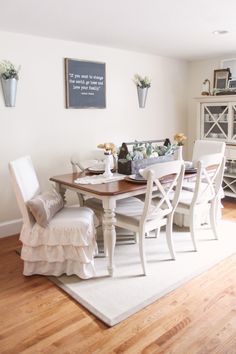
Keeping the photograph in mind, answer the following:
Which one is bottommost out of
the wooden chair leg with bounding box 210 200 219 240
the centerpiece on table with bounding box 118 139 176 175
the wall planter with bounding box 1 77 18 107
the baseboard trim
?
the baseboard trim

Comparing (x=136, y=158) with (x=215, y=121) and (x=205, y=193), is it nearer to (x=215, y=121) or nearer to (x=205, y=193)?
(x=205, y=193)

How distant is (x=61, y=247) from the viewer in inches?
98.7

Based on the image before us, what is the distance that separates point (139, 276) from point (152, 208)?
0.56 m

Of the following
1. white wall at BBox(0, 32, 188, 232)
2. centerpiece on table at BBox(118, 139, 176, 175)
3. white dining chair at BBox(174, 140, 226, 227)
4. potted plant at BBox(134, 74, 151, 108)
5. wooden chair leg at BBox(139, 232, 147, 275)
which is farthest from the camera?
potted plant at BBox(134, 74, 151, 108)

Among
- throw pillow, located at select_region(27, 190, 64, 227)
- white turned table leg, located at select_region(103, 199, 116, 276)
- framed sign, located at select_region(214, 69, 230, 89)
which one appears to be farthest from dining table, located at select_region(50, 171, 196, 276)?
framed sign, located at select_region(214, 69, 230, 89)

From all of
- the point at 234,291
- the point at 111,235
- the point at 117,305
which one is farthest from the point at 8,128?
the point at 234,291

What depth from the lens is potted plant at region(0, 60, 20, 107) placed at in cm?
312

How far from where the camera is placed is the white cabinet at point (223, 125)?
14.6 feet

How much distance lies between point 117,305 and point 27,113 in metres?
2.21

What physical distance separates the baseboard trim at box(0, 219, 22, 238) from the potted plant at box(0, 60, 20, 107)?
1.25 m

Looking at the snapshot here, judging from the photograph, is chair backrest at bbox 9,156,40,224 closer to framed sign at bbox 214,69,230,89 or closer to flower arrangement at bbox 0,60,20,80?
flower arrangement at bbox 0,60,20,80

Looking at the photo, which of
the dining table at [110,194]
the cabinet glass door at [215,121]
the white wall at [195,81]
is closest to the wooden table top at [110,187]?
the dining table at [110,194]

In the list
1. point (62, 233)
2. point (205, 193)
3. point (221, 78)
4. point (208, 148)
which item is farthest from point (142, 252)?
point (221, 78)

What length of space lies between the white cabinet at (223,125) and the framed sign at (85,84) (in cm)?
156
